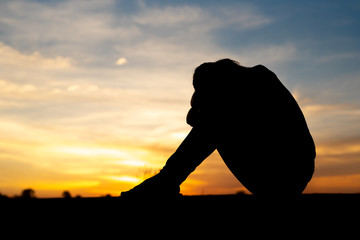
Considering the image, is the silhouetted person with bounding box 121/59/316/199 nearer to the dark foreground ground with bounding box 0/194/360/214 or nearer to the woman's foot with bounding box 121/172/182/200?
the dark foreground ground with bounding box 0/194/360/214

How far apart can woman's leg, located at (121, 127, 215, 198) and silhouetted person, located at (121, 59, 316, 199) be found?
0.08m

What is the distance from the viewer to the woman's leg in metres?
2.00

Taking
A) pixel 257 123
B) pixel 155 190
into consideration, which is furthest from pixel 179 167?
pixel 257 123

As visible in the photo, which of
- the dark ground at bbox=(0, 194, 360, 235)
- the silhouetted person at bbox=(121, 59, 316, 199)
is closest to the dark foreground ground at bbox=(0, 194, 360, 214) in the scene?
the dark ground at bbox=(0, 194, 360, 235)

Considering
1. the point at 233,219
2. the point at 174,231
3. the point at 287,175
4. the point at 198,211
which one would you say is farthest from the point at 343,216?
the point at 174,231

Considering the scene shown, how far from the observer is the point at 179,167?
6.81 ft

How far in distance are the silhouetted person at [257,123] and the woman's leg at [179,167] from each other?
8 cm

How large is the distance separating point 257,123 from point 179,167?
0.63 meters

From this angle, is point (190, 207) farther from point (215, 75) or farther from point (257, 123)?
point (215, 75)

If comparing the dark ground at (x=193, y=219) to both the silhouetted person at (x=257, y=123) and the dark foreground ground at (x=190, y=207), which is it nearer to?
the dark foreground ground at (x=190, y=207)

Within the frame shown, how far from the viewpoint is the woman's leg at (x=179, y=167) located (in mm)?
1995

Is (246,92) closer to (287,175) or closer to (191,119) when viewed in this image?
(191,119)

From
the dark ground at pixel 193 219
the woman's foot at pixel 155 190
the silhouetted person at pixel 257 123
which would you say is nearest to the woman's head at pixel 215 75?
the silhouetted person at pixel 257 123

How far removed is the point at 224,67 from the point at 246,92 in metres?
0.22
